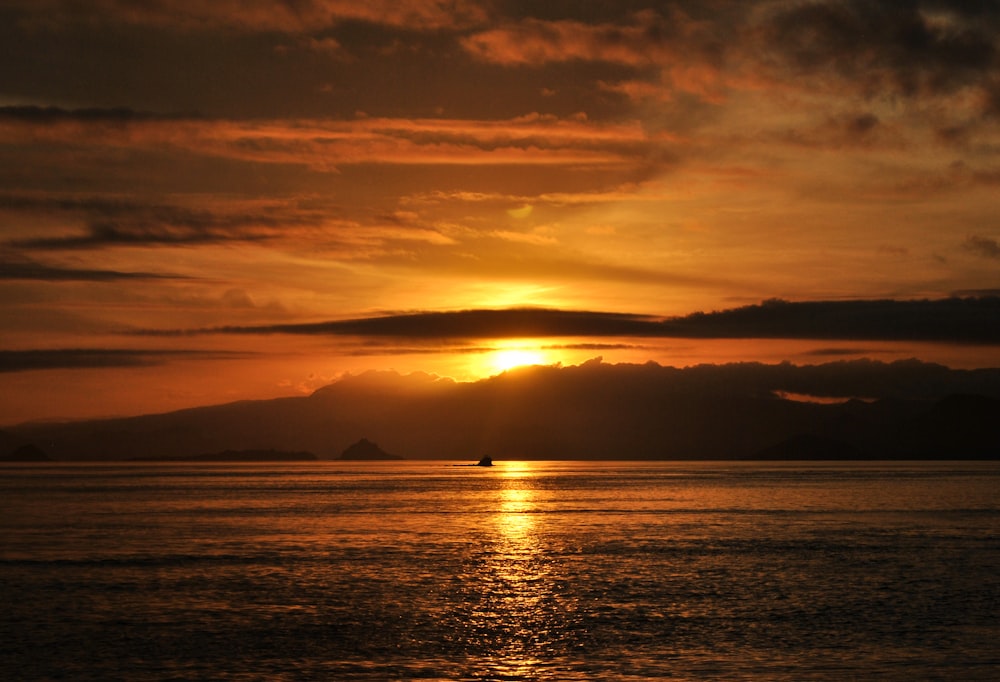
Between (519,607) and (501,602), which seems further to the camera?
(501,602)

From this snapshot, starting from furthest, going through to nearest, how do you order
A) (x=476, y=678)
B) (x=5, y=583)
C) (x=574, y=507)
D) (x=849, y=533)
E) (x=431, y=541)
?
(x=574, y=507) → (x=849, y=533) → (x=431, y=541) → (x=5, y=583) → (x=476, y=678)

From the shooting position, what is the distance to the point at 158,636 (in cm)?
5062

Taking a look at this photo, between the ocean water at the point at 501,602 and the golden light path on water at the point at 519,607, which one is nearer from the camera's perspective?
the ocean water at the point at 501,602

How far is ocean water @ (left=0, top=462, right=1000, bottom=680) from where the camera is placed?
43500 millimetres

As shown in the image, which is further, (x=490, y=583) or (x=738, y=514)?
(x=738, y=514)

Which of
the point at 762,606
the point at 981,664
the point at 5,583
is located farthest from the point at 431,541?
the point at 981,664

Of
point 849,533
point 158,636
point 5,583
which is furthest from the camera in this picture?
point 849,533

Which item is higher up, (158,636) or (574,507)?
(158,636)

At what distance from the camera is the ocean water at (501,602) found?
43.5m

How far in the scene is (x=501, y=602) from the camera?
60969 millimetres

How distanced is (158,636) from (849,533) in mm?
82617

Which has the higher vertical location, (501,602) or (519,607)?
(519,607)

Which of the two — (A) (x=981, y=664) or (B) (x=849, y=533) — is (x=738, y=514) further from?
(A) (x=981, y=664)

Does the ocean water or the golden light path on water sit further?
the golden light path on water
